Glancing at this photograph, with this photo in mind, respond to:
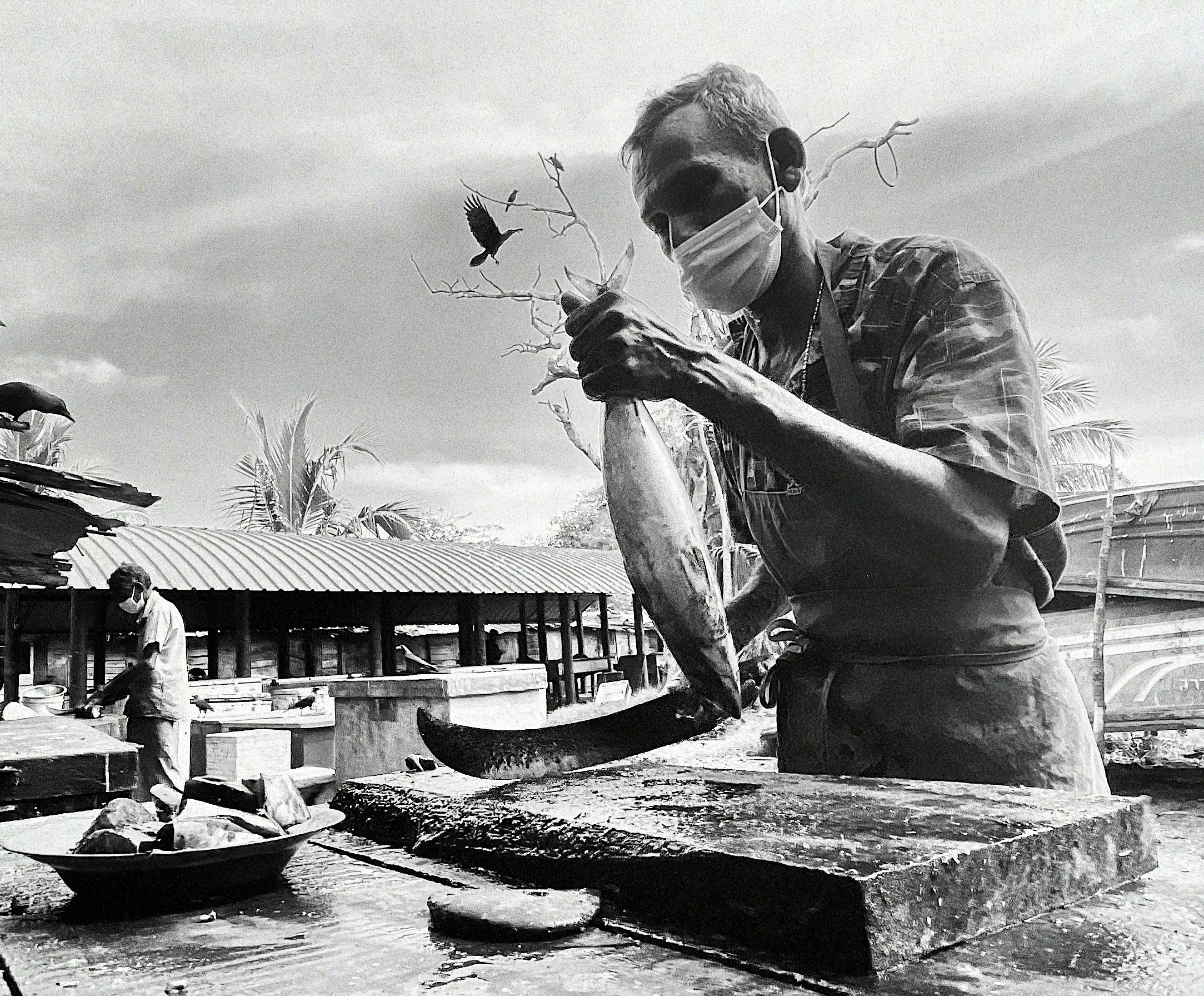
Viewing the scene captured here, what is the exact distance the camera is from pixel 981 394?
1.62 metres

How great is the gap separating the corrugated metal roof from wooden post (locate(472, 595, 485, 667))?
750mm

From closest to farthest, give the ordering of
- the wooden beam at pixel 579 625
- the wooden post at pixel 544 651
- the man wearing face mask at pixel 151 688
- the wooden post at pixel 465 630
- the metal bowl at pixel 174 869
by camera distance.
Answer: the metal bowl at pixel 174 869 < the man wearing face mask at pixel 151 688 < the wooden post at pixel 465 630 < the wooden post at pixel 544 651 < the wooden beam at pixel 579 625

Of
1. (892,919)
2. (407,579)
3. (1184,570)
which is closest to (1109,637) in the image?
(1184,570)

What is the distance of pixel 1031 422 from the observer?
1606mm

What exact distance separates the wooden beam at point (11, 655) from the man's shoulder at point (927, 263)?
1314 cm

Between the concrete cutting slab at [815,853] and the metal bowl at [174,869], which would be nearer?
the concrete cutting slab at [815,853]

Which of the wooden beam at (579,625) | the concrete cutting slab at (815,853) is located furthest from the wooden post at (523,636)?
the concrete cutting slab at (815,853)

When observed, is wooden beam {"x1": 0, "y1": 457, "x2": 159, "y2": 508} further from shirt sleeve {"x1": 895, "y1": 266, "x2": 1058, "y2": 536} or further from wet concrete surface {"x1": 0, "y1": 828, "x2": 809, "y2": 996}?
shirt sleeve {"x1": 895, "y1": 266, "x2": 1058, "y2": 536}

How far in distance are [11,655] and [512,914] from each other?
13.5 m

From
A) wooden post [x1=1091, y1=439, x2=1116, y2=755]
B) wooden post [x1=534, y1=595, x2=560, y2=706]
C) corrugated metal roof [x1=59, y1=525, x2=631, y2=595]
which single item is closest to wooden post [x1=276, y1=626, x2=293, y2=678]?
corrugated metal roof [x1=59, y1=525, x2=631, y2=595]

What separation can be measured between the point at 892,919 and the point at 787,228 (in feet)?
4.37

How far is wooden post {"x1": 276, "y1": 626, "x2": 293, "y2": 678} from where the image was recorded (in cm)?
1652

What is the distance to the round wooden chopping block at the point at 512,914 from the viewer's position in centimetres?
120

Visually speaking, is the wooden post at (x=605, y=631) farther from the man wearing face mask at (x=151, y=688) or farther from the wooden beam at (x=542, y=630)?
the man wearing face mask at (x=151, y=688)
